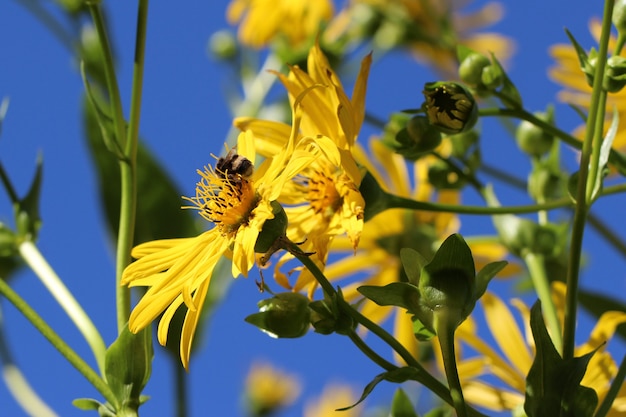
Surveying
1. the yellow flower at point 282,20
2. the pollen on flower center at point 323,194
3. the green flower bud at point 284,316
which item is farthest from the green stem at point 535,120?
the yellow flower at point 282,20

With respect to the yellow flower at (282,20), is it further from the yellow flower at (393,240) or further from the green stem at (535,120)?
the green stem at (535,120)

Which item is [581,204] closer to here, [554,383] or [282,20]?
[554,383]

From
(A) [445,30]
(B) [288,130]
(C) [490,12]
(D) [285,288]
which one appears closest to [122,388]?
(D) [285,288]

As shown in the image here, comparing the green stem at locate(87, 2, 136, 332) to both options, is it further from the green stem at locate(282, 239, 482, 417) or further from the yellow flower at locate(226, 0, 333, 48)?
the yellow flower at locate(226, 0, 333, 48)

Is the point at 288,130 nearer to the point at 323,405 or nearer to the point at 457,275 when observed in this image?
the point at 457,275

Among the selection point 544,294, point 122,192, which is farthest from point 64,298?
point 544,294

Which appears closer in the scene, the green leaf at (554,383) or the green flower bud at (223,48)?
the green leaf at (554,383)

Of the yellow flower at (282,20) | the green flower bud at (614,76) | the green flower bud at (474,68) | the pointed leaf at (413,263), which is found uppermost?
the yellow flower at (282,20)
